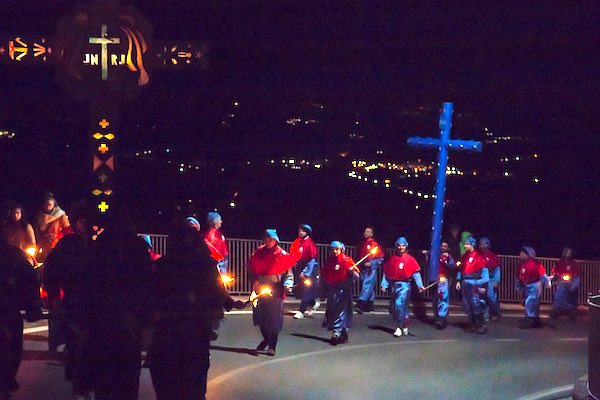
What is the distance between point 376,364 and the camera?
14.1 metres

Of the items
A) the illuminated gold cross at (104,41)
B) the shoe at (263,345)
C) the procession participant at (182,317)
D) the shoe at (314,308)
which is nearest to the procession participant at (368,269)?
the shoe at (314,308)

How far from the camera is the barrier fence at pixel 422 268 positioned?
20594mm

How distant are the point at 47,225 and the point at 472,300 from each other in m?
6.85

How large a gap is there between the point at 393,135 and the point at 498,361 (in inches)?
721

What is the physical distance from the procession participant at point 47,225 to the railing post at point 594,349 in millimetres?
9123

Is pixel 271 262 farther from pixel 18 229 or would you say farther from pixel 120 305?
pixel 120 305

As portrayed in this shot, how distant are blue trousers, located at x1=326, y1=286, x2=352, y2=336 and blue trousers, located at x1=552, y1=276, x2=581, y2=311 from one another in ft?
17.5

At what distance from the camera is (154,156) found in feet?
102

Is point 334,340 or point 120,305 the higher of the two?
point 120,305

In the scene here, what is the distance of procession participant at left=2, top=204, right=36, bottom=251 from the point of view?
47.7 feet

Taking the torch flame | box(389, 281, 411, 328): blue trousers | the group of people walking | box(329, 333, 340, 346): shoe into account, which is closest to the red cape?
box(329, 333, 340, 346): shoe

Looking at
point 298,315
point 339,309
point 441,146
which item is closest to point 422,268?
point 441,146

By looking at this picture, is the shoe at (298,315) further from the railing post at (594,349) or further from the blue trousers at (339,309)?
the railing post at (594,349)

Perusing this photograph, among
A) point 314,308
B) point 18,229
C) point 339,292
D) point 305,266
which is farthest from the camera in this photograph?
point 314,308
